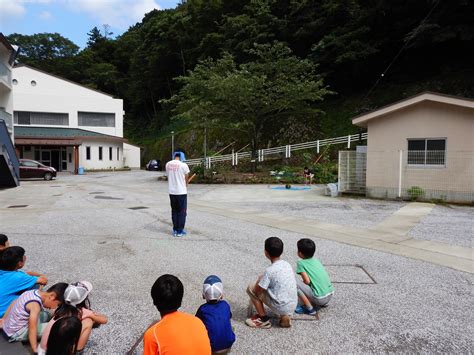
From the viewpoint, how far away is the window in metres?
12.3

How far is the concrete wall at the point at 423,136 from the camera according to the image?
1184 cm

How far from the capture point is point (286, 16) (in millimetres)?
31516

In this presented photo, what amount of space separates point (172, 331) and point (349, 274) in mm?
3559

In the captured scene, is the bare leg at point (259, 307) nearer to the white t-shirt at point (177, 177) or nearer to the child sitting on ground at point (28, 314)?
the child sitting on ground at point (28, 314)

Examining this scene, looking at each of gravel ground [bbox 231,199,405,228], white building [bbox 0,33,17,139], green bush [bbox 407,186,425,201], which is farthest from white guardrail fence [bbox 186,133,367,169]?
gravel ground [bbox 231,199,405,228]

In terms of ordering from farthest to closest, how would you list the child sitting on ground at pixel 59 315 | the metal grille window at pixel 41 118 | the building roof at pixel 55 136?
1. the metal grille window at pixel 41 118
2. the building roof at pixel 55 136
3. the child sitting on ground at pixel 59 315

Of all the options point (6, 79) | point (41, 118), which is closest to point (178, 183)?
Result: point (6, 79)

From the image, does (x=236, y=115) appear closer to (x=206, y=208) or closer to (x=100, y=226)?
(x=206, y=208)

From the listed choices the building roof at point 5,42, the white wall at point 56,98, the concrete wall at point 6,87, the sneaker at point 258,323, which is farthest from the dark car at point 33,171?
the sneaker at point 258,323

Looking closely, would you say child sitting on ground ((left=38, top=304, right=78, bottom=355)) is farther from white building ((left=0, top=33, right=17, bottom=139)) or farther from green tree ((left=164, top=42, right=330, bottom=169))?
white building ((left=0, top=33, right=17, bottom=139))

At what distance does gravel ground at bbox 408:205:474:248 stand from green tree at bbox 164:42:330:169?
13810mm

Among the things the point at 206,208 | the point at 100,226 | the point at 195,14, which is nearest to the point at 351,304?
the point at 100,226

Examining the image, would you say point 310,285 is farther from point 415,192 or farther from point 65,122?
point 65,122

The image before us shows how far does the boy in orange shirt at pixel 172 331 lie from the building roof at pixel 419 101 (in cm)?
1236
